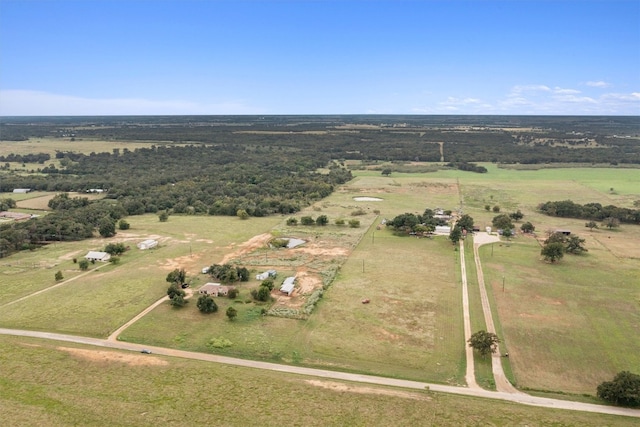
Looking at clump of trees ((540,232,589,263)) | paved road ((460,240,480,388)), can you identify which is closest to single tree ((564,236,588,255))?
clump of trees ((540,232,589,263))

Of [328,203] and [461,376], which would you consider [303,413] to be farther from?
[328,203]

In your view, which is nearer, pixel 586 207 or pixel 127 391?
pixel 127 391

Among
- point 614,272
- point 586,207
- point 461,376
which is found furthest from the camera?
point 586,207

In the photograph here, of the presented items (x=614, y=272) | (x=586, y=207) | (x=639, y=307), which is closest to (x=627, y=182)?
(x=586, y=207)

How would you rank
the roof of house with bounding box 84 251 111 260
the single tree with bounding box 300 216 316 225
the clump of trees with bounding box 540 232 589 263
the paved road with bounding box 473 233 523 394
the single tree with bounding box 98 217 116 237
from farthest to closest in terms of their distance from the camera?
the single tree with bounding box 300 216 316 225
the single tree with bounding box 98 217 116 237
the roof of house with bounding box 84 251 111 260
the clump of trees with bounding box 540 232 589 263
the paved road with bounding box 473 233 523 394

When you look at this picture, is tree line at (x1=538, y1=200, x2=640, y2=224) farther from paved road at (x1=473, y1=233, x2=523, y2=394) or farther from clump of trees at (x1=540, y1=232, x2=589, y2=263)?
paved road at (x1=473, y1=233, x2=523, y2=394)

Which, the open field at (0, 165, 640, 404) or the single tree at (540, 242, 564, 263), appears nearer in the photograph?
the open field at (0, 165, 640, 404)
